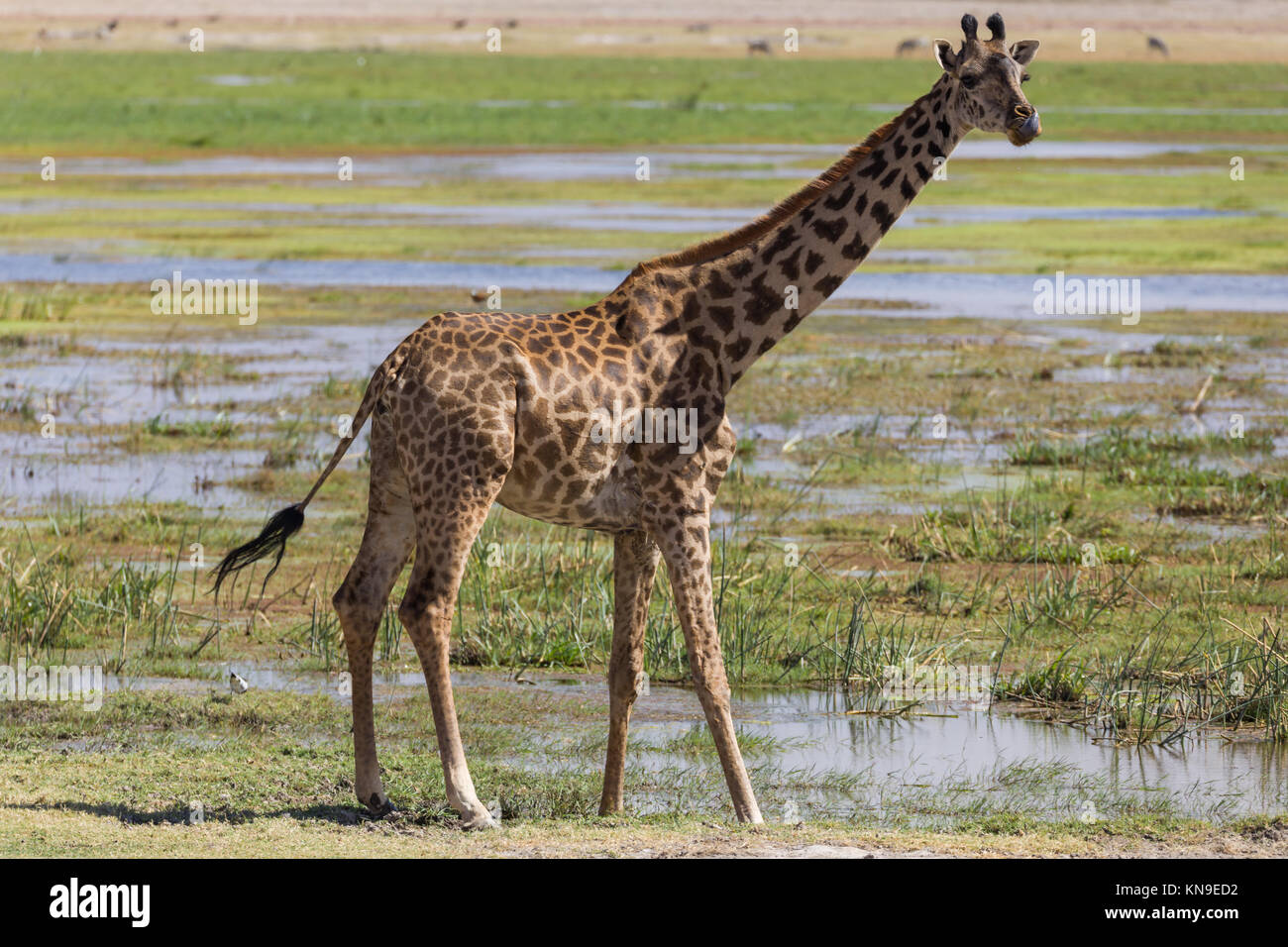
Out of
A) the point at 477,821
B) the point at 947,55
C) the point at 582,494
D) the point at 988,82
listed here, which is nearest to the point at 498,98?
the point at 947,55

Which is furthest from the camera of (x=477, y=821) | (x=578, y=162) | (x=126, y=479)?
(x=578, y=162)

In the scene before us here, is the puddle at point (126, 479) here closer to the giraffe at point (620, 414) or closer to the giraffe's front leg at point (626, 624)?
the giraffe at point (620, 414)

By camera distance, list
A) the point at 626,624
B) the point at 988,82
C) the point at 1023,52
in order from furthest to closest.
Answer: the point at 626,624 < the point at 1023,52 < the point at 988,82

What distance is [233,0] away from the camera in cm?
10719

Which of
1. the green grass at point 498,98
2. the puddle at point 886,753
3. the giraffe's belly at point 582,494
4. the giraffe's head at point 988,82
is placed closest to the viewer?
the giraffe's head at point 988,82

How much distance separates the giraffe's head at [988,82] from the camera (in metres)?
7.56

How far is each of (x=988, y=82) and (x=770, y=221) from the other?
106 cm

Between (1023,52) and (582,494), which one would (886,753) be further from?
(1023,52)

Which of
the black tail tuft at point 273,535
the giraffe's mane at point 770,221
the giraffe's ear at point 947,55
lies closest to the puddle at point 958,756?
the black tail tuft at point 273,535

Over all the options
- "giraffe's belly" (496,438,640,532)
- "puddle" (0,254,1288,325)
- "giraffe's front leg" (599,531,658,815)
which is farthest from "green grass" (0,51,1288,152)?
"giraffe's belly" (496,438,640,532)

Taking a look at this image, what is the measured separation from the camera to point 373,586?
7793 millimetres

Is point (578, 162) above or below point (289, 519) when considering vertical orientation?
above

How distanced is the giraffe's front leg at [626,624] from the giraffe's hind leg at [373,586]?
89 centimetres

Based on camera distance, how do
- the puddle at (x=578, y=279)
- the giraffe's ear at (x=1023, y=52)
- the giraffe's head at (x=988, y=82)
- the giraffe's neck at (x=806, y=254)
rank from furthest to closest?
the puddle at (x=578, y=279)
the giraffe's neck at (x=806, y=254)
the giraffe's ear at (x=1023, y=52)
the giraffe's head at (x=988, y=82)
